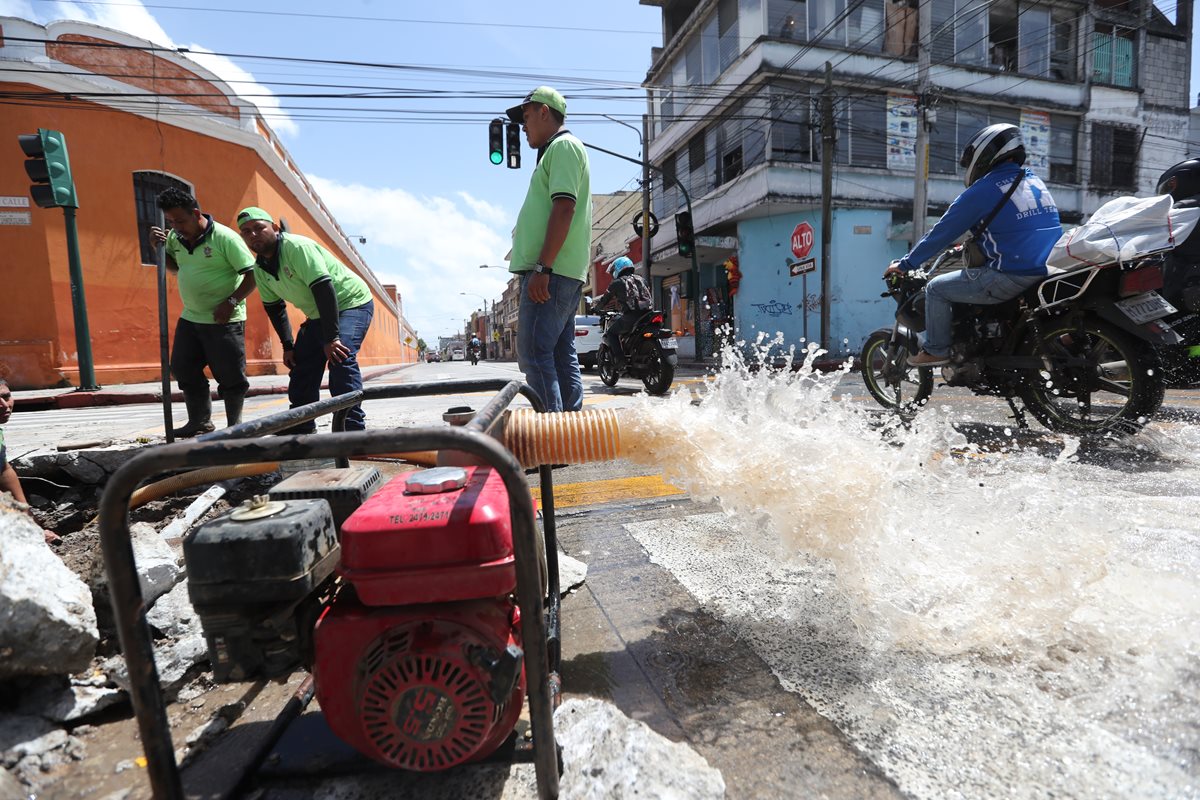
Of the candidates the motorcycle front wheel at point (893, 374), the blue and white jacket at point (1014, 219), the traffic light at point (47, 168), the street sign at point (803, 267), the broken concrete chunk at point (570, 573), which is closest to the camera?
the broken concrete chunk at point (570, 573)

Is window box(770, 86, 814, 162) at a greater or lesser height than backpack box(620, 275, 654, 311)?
greater

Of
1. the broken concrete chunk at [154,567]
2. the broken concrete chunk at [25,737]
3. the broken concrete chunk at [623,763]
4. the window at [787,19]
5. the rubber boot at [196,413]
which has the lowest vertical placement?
the broken concrete chunk at [623,763]

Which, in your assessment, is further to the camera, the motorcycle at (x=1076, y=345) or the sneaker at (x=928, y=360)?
the sneaker at (x=928, y=360)

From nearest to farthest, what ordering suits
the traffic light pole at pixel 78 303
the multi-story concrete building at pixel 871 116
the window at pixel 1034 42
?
the traffic light pole at pixel 78 303
the multi-story concrete building at pixel 871 116
the window at pixel 1034 42

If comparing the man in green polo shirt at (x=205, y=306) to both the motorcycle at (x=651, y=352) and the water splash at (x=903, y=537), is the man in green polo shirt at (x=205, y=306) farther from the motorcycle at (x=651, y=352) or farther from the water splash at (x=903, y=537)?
the motorcycle at (x=651, y=352)

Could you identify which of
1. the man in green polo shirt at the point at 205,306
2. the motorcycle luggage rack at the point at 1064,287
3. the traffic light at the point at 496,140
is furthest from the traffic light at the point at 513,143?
the motorcycle luggage rack at the point at 1064,287

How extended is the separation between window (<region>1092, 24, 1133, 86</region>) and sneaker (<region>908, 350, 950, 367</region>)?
22596 mm

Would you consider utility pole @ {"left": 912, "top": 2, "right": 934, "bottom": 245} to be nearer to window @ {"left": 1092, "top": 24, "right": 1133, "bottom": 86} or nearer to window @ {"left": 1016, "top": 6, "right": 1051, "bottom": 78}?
window @ {"left": 1016, "top": 6, "right": 1051, "bottom": 78}

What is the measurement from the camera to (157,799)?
38.7 inches

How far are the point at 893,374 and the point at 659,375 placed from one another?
309cm

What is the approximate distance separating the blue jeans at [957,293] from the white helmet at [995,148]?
63 cm

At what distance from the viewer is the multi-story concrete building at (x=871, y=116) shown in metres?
16.2

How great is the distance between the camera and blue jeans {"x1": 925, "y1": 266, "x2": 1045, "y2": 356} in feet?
11.7

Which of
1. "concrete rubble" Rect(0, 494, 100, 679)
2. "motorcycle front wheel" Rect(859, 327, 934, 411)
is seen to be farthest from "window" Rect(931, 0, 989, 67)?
"concrete rubble" Rect(0, 494, 100, 679)
